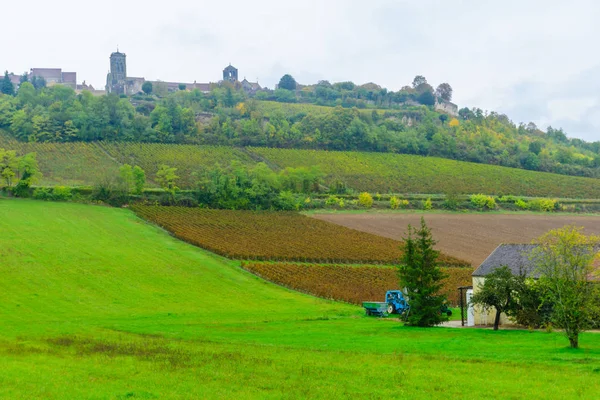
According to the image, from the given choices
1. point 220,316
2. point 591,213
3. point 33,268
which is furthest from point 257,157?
point 220,316

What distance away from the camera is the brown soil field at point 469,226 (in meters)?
82.0

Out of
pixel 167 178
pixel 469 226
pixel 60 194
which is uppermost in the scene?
pixel 167 178

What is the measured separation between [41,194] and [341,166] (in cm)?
6057

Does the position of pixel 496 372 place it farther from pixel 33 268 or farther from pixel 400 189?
pixel 400 189

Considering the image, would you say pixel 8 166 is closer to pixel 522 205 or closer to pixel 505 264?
pixel 505 264

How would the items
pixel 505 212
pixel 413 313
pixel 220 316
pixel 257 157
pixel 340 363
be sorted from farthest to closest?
pixel 257 157 → pixel 505 212 → pixel 220 316 → pixel 413 313 → pixel 340 363

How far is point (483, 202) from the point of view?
113 meters

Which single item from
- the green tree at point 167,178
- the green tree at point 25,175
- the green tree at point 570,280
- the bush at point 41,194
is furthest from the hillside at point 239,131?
the green tree at point 570,280

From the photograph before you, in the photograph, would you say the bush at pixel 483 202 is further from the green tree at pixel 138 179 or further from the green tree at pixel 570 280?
the green tree at pixel 570 280

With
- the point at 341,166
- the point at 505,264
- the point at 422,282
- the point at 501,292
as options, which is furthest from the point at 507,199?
the point at 501,292

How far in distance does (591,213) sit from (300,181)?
47222 millimetres

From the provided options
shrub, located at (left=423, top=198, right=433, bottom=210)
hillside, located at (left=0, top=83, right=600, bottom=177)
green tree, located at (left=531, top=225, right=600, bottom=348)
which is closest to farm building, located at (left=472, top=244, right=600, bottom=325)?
green tree, located at (left=531, top=225, right=600, bottom=348)

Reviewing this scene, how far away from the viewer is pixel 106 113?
449ft

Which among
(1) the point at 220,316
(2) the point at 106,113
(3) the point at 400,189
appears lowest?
(1) the point at 220,316
